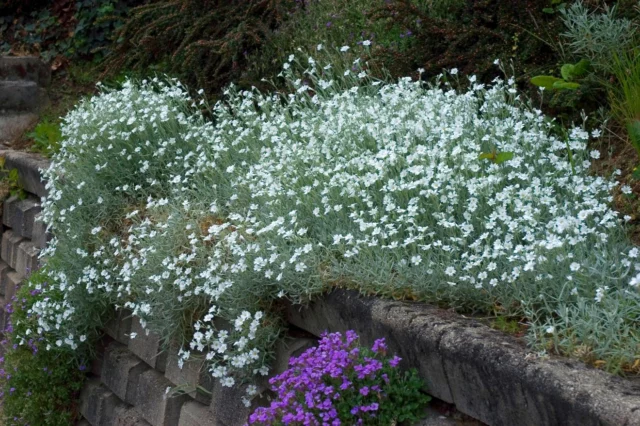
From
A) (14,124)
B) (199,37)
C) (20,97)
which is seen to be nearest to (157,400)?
(199,37)

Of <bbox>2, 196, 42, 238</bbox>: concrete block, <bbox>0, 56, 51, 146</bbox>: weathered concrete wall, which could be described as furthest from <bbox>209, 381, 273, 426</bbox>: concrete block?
<bbox>0, 56, 51, 146</bbox>: weathered concrete wall

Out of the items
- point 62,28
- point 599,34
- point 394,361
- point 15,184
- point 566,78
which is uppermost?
point 599,34

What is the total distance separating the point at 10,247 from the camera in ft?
21.4

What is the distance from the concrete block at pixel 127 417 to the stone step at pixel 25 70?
479cm

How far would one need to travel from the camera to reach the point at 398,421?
2.70 metres

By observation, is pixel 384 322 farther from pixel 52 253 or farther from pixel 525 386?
pixel 52 253

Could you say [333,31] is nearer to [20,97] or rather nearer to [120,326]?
[120,326]

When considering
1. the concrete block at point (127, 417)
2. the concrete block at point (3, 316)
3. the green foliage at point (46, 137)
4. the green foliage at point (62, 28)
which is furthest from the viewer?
the green foliage at point (62, 28)

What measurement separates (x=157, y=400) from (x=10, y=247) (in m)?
3.11

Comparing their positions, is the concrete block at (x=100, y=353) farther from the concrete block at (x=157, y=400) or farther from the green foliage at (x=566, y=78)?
the green foliage at (x=566, y=78)

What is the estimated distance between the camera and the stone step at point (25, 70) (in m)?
8.12

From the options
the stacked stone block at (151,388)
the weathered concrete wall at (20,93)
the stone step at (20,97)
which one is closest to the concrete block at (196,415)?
the stacked stone block at (151,388)

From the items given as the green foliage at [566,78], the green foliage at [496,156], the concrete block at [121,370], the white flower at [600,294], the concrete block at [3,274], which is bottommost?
the concrete block at [3,274]

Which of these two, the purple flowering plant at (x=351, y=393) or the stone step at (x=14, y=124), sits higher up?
the purple flowering plant at (x=351, y=393)
